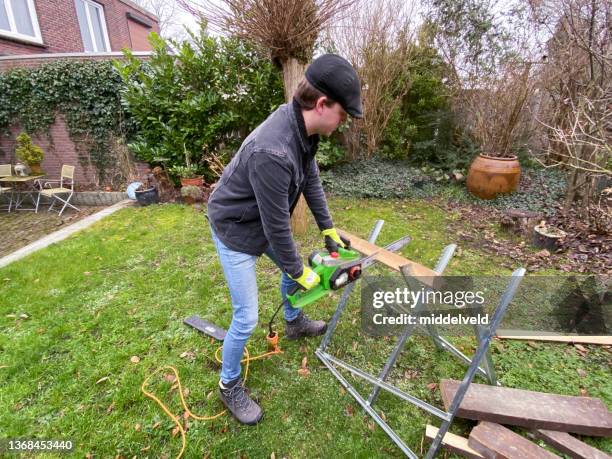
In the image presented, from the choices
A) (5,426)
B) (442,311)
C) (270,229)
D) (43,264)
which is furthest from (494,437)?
(43,264)

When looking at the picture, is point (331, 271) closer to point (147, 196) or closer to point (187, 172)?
point (187, 172)

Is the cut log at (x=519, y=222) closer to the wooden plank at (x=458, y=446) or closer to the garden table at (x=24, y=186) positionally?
the wooden plank at (x=458, y=446)

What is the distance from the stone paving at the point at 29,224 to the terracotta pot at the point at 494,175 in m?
8.13

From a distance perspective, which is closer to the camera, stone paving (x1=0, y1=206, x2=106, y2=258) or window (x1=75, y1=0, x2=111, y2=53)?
stone paving (x1=0, y1=206, x2=106, y2=258)

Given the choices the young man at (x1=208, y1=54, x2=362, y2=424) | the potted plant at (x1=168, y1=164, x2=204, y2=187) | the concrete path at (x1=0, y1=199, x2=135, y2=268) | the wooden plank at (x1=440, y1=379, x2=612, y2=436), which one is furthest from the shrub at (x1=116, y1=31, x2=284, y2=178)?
the wooden plank at (x1=440, y1=379, x2=612, y2=436)

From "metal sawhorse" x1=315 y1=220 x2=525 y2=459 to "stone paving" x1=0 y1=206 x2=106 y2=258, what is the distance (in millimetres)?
5619

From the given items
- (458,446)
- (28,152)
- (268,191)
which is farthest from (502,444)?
(28,152)

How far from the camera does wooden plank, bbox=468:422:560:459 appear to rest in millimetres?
1678

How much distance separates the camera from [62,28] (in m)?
11.3

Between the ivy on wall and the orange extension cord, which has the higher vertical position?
the ivy on wall

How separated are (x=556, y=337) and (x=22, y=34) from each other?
1529cm

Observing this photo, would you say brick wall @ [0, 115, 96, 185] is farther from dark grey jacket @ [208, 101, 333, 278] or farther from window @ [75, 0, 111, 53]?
dark grey jacket @ [208, 101, 333, 278]

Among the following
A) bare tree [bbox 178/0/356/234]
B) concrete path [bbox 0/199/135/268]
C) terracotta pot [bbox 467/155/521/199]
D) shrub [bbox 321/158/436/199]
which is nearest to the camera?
bare tree [bbox 178/0/356/234]

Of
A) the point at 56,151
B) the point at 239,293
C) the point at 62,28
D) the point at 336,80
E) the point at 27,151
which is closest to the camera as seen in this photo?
the point at 336,80
